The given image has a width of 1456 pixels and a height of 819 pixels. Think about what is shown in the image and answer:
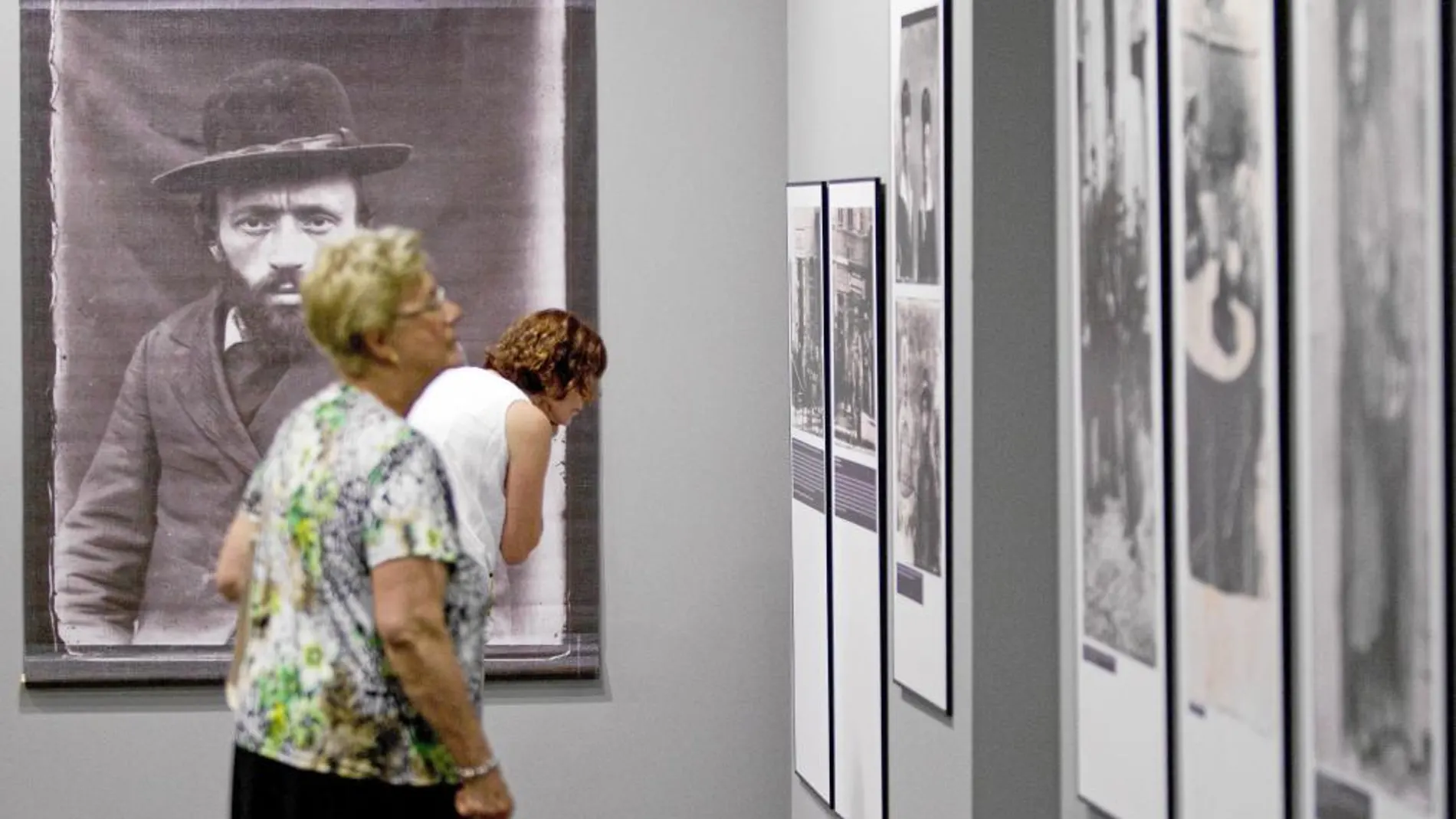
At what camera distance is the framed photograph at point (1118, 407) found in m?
3.12

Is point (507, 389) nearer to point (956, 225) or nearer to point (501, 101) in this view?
point (956, 225)

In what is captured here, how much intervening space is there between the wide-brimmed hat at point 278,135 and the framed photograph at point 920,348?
2.25 m

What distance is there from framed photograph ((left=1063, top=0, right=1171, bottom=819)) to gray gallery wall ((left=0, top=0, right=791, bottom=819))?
2.65 m

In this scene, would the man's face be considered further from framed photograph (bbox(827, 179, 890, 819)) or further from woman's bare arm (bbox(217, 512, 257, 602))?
woman's bare arm (bbox(217, 512, 257, 602))

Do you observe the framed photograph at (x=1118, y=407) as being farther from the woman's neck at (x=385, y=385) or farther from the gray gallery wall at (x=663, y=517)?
the gray gallery wall at (x=663, y=517)

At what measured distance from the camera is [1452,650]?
2.18 meters

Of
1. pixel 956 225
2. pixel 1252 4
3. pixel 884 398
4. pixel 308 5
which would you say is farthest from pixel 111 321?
pixel 1252 4

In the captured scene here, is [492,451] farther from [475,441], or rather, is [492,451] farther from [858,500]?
[858,500]

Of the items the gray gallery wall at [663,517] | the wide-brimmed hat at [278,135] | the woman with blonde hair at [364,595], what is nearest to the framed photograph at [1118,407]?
the woman with blonde hair at [364,595]

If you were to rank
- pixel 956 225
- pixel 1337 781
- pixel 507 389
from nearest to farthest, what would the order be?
pixel 1337 781 < pixel 956 225 < pixel 507 389

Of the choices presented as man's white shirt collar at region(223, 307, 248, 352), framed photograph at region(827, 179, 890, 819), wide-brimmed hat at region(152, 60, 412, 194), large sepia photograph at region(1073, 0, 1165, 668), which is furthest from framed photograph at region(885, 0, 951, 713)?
man's white shirt collar at region(223, 307, 248, 352)

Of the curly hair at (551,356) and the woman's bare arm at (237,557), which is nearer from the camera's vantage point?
the woman's bare arm at (237,557)

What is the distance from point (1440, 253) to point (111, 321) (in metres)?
4.67

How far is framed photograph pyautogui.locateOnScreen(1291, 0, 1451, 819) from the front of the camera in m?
2.21
